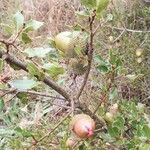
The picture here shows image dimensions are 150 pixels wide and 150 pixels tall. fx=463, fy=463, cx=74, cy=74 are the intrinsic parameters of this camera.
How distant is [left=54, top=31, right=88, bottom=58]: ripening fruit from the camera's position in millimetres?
918

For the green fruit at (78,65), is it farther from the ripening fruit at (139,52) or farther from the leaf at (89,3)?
the ripening fruit at (139,52)

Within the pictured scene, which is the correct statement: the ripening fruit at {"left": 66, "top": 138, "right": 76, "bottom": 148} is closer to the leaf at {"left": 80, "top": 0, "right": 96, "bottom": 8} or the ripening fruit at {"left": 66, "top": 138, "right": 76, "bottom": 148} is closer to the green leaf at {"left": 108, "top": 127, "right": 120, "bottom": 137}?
the green leaf at {"left": 108, "top": 127, "right": 120, "bottom": 137}

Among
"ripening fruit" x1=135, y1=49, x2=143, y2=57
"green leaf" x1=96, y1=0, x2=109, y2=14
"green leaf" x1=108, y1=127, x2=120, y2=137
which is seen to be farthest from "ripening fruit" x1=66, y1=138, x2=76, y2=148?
"ripening fruit" x1=135, y1=49, x2=143, y2=57

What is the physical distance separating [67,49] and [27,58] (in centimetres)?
9

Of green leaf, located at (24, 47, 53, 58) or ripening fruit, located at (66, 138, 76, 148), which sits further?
ripening fruit, located at (66, 138, 76, 148)

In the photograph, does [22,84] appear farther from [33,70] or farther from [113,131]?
[113,131]

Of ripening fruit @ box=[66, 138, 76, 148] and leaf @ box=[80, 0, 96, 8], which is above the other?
leaf @ box=[80, 0, 96, 8]

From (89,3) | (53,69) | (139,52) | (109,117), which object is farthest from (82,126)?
(139,52)

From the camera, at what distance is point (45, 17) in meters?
3.62

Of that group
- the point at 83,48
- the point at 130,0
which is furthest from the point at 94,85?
the point at 83,48

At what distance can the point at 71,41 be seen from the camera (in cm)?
92

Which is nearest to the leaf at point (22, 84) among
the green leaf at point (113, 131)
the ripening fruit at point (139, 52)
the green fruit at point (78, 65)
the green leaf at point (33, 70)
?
the green leaf at point (33, 70)

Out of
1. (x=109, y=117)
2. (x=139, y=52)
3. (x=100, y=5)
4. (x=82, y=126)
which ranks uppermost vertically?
(x=100, y=5)

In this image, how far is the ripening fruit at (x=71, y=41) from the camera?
3.01 feet
